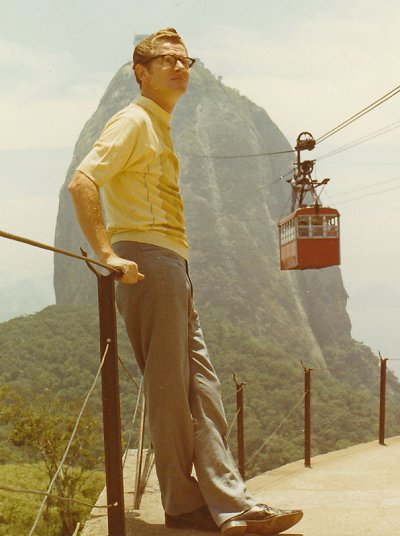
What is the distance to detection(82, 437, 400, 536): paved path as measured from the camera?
8.86ft

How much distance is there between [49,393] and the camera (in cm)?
6650

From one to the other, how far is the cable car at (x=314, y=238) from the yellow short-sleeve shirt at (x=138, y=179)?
14.0m

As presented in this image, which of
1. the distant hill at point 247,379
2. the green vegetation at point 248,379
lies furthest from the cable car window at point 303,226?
the distant hill at point 247,379

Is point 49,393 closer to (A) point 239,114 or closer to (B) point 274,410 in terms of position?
(B) point 274,410

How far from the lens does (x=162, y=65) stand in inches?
102

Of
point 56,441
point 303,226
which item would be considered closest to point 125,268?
point 303,226

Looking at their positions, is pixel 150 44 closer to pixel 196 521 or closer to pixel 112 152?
pixel 112 152

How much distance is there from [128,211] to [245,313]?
91.6m

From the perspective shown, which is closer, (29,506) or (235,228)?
(29,506)

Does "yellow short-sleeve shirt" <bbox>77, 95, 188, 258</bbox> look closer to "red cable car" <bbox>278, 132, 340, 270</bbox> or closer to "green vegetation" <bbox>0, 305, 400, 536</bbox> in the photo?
"red cable car" <bbox>278, 132, 340, 270</bbox>

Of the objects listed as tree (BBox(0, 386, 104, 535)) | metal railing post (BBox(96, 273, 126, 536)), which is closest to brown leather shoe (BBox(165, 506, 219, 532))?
metal railing post (BBox(96, 273, 126, 536))

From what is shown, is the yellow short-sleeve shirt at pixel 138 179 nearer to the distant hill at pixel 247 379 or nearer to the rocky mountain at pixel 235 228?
the distant hill at pixel 247 379

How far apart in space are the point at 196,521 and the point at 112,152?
4.34 feet

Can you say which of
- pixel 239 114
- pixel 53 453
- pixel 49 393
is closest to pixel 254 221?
pixel 239 114
